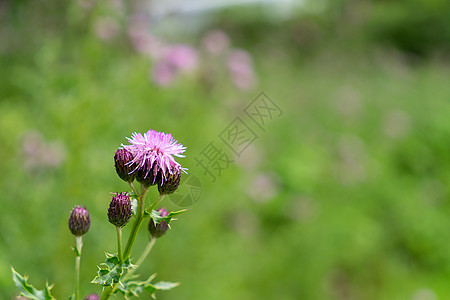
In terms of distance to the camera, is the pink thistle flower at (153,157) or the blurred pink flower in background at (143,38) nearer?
the pink thistle flower at (153,157)

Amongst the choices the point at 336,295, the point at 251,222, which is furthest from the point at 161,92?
the point at 336,295

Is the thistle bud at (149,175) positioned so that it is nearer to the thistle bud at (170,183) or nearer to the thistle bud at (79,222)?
the thistle bud at (170,183)

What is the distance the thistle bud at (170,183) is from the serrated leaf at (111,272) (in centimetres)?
15

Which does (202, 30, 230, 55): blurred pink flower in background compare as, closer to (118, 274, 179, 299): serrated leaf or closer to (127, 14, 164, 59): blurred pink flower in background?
(127, 14, 164, 59): blurred pink flower in background

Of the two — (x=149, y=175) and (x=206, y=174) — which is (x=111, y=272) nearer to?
(x=149, y=175)

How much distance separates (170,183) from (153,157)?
6 cm

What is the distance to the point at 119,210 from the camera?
0.85 meters

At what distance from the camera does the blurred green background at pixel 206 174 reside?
2.23 meters

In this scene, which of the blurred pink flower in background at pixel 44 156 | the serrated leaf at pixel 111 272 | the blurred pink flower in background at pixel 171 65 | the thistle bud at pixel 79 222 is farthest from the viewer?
the blurred pink flower in background at pixel 171 65

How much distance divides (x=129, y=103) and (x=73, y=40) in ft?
2.02

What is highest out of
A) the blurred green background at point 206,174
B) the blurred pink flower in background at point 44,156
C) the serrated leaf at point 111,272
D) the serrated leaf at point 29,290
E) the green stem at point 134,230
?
the blurred green background at point 206,174

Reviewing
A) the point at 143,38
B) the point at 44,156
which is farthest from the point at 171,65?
the point at 44,156

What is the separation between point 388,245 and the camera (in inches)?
163

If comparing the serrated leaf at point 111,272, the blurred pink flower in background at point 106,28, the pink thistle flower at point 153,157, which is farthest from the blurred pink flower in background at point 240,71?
the serrated leaf at point 111,272
